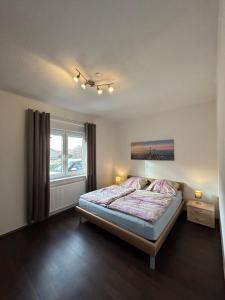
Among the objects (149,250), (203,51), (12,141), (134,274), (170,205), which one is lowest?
(134,274)

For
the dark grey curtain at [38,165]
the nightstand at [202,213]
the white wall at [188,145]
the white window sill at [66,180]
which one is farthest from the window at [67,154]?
the nightstand at [202,213]

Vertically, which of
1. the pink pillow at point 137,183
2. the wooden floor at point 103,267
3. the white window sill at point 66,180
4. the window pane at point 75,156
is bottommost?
the wooden floor at point 103,267

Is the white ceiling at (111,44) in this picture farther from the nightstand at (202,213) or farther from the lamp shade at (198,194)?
the nightstand at (202,213)

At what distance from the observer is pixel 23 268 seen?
1742 mm

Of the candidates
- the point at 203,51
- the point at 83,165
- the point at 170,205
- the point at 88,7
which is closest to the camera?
the point at 88,7

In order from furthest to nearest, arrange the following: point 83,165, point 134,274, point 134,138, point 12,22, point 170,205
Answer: point 134,138
point 83,165
point 170,205
point 134,274
point 12,22

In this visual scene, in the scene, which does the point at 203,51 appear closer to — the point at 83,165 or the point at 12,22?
the point at 12,22

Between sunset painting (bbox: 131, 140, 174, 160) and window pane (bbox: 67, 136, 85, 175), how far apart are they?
1609 mm

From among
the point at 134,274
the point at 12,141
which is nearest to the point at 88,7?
the point at 12,141

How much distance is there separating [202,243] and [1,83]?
420cm

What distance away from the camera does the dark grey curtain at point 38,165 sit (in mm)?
2681

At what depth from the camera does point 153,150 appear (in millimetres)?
3832

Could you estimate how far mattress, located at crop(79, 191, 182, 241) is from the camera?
1831 millimetres

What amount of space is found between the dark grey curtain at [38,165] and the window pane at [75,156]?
0.74 meters
